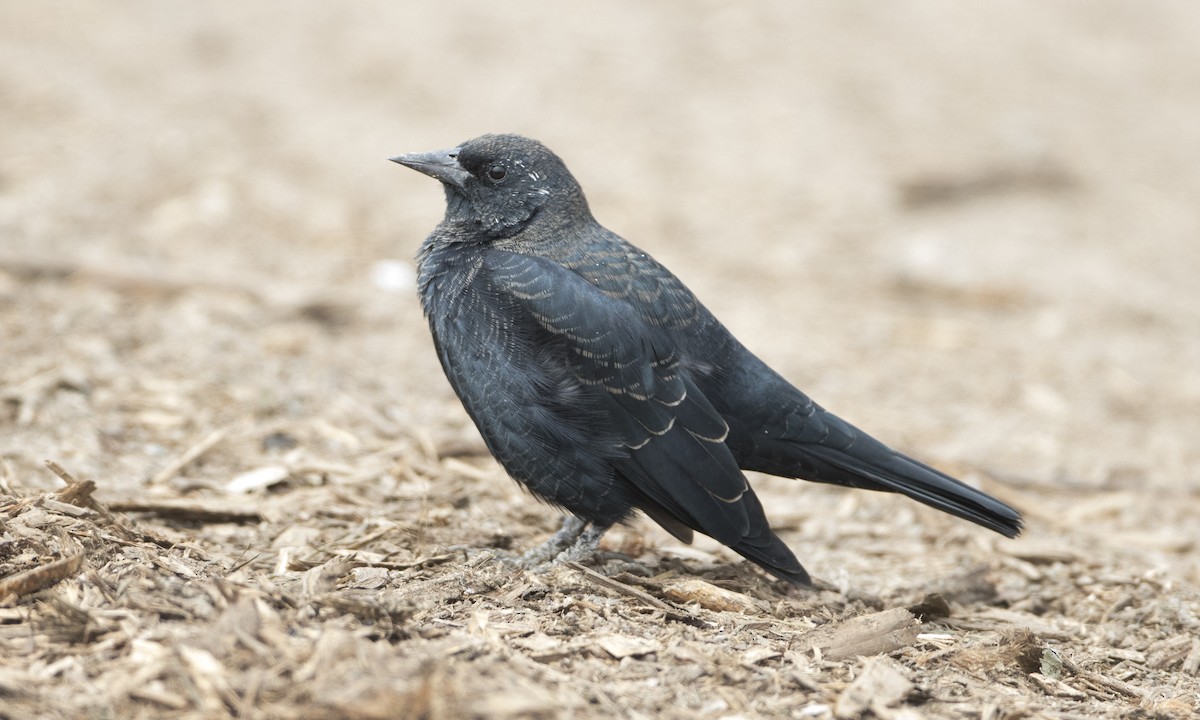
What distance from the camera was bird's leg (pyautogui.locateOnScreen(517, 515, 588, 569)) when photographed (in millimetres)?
4621

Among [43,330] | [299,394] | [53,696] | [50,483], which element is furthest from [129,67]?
[53,696]

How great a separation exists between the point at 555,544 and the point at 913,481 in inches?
58.0

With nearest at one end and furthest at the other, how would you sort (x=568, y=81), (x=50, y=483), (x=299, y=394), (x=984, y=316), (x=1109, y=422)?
1. (x=50, y=483)
2. (x=299, y=394)
3. (x=1109, y=422)
4. (x=984, y=316)
5. (x=568, y=81)

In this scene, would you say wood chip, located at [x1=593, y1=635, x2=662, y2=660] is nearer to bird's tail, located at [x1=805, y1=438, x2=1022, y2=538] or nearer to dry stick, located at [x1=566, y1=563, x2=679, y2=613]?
dry stick, located at [x1=566, y1=563, x2=679, y2=613]

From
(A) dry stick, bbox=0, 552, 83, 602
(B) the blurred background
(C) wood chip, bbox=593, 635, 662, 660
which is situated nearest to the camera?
(A) dry stick, bbox=0, 552, 83, 602

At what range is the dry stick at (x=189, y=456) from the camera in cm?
516

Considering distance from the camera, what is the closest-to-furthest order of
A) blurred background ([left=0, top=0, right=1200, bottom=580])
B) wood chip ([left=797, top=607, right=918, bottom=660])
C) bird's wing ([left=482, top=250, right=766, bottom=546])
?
wood chip ([left=797, top=607, right=918, bottom=660]), bird's wing ([left=482, top=250, right=766, bottom=546]), blurred background ([left=0, top=0, right=1200, bottom=580])

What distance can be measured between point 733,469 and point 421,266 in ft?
5.20

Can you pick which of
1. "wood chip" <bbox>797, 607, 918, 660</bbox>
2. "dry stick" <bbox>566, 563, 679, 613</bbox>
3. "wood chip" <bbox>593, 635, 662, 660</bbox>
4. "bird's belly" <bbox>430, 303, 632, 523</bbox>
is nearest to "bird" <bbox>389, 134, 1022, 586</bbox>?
"bird's belly" <bbox>430, 303, 632, 523</bbox>

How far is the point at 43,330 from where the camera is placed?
21.4 feet

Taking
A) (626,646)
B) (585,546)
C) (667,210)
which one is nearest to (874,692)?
(626,646)

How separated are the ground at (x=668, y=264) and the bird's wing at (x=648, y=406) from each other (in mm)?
338

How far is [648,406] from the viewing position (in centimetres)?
445

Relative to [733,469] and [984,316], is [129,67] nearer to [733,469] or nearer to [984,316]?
[984,316]
